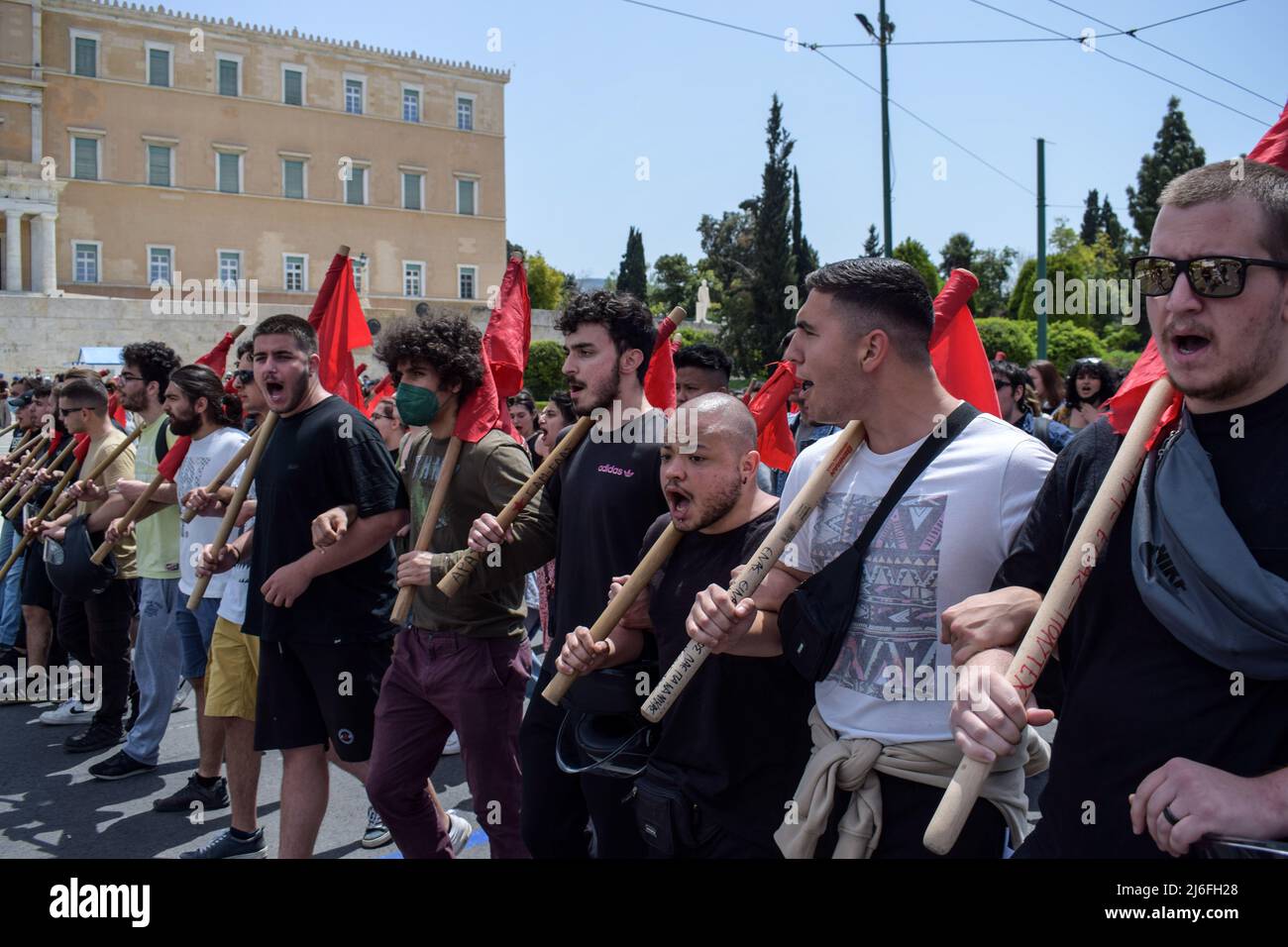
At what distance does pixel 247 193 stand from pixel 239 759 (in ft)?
162

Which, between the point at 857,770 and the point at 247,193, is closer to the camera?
the point at 857,770

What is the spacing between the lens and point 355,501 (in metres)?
4.29

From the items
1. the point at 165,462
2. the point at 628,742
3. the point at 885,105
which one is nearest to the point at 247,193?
the point at 885,105

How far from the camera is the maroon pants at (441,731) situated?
3.97 metres

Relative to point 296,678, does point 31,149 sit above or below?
above

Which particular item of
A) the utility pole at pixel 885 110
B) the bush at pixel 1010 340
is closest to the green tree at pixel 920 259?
the bush at pixel 1010 340

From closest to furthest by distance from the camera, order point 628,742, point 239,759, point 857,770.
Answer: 1. point 857,770
2. point 628,742
3. point 239,759

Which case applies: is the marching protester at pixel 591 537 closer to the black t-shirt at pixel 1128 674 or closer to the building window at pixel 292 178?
the black t-shirt at pixel 1128 674

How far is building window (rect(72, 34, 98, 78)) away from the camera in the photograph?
1810 inches

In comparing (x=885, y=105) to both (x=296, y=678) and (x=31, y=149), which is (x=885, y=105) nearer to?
(x=296, y=678)

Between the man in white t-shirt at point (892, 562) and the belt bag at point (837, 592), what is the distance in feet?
0.07

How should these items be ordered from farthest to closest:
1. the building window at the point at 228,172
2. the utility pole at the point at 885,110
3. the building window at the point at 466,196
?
the building window at the point at 466,196 → the building window at the point at 228,172 → the utility pole at the point at 885,110

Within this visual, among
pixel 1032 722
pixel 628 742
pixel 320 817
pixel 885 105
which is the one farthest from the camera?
pixel 885 105

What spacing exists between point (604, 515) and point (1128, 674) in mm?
1914
